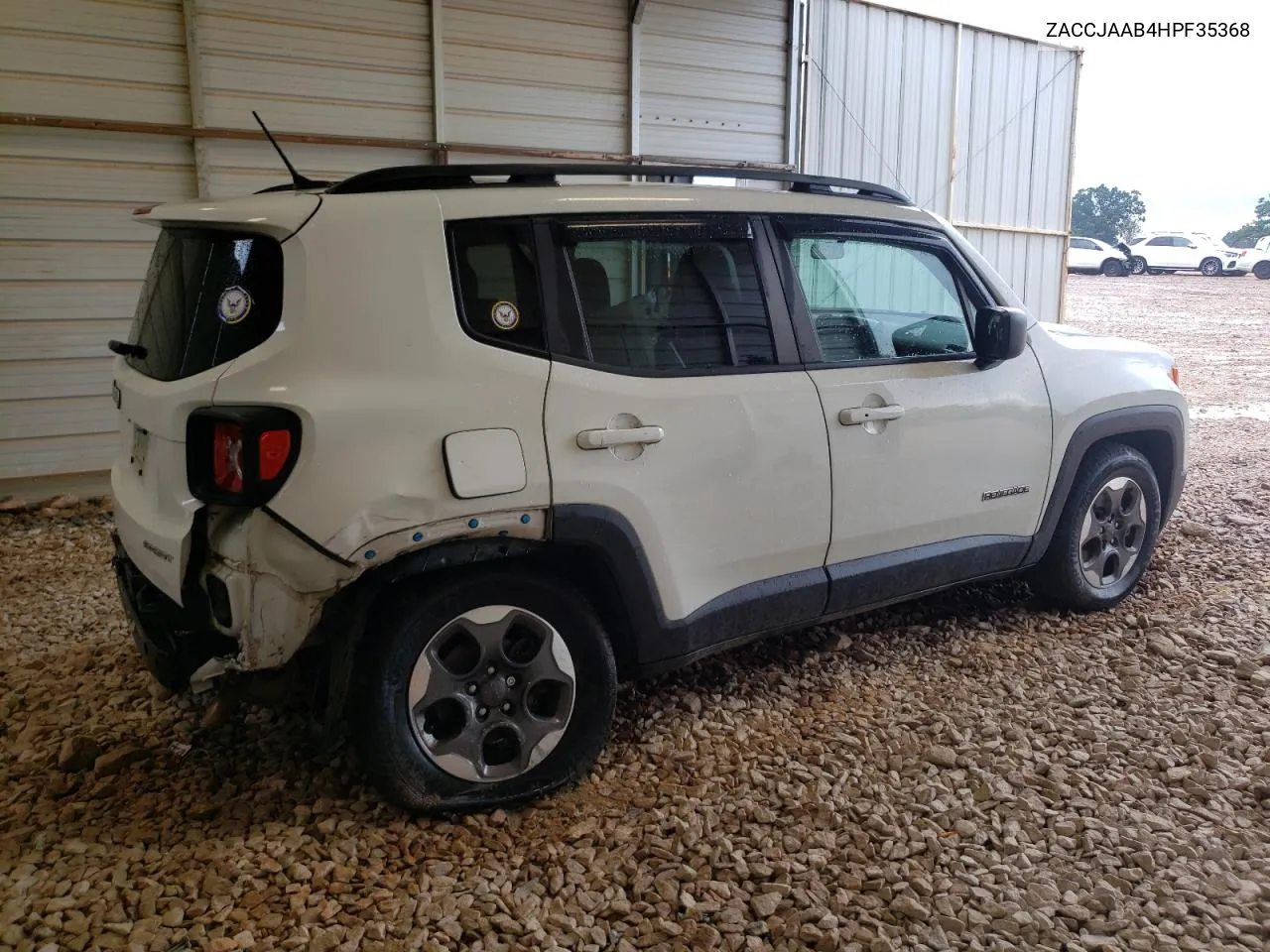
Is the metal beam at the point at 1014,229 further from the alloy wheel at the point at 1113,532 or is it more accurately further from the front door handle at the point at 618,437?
the front door handle at the point at 618,437

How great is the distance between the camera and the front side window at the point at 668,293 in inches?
123

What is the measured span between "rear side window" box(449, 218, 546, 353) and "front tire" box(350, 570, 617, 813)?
71 cm

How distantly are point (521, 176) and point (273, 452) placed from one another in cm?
123

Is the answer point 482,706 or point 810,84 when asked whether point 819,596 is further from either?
point 810,84

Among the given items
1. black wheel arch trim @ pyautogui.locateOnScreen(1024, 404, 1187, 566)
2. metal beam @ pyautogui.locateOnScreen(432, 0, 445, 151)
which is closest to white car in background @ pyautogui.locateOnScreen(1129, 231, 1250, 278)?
metal beam @ pyautogui.locateOnScreen(432, 0, 445, 151)

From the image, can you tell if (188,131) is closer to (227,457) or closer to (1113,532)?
(227,457)

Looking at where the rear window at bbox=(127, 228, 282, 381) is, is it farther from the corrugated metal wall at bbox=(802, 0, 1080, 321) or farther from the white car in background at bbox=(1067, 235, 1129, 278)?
the white car in background at bbox=(1067, 235, 1129, 278)

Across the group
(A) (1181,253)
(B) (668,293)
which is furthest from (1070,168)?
(A) (1181,253)

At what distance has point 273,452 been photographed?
260 centimetres

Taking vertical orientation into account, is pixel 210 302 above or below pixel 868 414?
above

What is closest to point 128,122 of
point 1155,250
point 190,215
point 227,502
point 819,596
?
point 190,215

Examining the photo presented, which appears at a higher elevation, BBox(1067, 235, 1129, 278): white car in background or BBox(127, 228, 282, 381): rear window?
BBox(1067, 235, 1129, 278): white car in background

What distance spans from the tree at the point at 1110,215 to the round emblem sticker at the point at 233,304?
30106mm

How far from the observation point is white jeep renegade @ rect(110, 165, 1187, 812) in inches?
106
